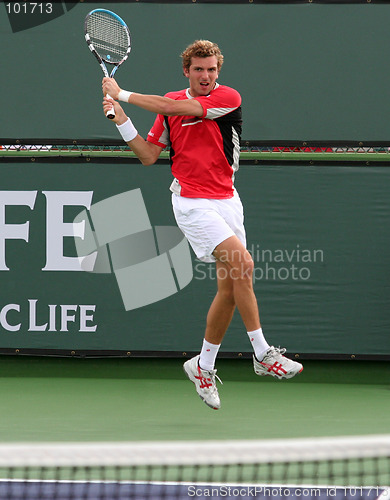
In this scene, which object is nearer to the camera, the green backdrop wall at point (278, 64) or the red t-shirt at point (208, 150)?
the red t-shirt at point (208, 150)

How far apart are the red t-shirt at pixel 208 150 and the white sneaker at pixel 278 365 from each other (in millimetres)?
913

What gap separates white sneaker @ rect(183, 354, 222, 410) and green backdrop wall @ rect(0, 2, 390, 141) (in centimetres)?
171

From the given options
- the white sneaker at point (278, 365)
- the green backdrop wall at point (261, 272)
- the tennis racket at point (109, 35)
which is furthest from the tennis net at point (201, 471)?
the tennis racket at point (109, 35)

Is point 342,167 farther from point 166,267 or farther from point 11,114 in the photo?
point 11,114

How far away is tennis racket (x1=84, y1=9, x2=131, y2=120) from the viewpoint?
5555 mm

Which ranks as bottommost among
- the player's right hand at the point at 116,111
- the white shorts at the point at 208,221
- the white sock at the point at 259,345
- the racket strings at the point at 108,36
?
the white sock at the point at 259,345

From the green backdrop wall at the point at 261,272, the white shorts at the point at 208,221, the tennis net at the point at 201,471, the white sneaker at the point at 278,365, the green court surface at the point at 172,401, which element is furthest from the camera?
the green backdrop wall at the point at 261,272

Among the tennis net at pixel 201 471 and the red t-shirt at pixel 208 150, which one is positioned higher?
the red t-shirt at pixel 208 150

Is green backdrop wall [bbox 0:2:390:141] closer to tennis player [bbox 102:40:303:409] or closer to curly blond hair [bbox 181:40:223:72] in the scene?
tennis player [bbox 102:40:303:409]

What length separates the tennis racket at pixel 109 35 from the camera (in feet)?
18.2

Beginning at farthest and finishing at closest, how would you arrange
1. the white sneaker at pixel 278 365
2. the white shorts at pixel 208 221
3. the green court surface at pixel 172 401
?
the white shorts at pixel 208 221
the white sneaker at pixel 278 365
the green court surface at pixel 172 401

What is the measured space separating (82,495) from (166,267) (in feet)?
9.43

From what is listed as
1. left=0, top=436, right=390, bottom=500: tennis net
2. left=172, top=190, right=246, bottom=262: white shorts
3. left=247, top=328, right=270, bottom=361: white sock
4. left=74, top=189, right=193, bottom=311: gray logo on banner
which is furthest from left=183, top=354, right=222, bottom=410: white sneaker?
left=74, top=189, right=193, bottom=311: gray logo on banner

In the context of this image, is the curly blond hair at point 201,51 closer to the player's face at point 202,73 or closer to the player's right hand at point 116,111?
the player's face at point 202,73
